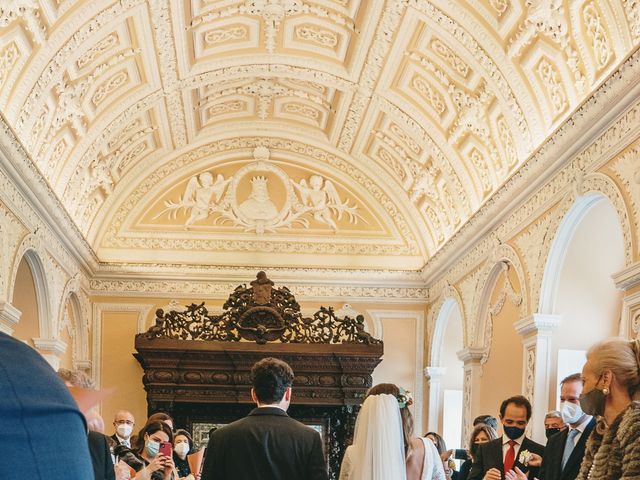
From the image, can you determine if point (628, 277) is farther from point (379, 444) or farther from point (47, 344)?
point (47, 344)

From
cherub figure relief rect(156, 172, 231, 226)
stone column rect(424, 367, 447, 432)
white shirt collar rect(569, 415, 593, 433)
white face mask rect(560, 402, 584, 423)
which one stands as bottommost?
white shirt collar rect(569, 415, 593, 433)

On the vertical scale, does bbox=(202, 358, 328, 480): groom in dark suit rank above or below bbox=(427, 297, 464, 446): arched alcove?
below

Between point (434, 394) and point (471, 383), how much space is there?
11.5 feet

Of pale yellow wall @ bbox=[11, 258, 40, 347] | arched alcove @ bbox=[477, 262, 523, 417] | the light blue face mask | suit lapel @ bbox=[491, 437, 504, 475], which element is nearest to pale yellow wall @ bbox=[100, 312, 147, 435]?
pale yellow wall @ bbox=[11, 258, 40, 347]

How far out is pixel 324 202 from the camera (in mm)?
20562

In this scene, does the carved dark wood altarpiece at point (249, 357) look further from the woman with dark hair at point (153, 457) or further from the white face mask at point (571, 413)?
the white face mask at point (571, 413)

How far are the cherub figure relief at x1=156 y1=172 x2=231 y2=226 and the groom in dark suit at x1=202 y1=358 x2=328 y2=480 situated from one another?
50.1ft

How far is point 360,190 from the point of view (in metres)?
20.5

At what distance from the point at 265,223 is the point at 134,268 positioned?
9.56 ft

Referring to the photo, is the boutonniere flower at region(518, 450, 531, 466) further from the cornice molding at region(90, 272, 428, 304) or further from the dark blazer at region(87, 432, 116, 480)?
the cornice molding at region(90, 272, 428, 304)

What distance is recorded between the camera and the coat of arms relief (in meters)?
20.4

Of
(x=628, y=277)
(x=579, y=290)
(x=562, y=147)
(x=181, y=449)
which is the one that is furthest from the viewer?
(x=579, y=290)

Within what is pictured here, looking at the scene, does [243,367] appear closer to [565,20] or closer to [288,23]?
[288,23]

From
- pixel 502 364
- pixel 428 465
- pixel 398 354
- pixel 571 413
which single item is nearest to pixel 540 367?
pixel 502 364
